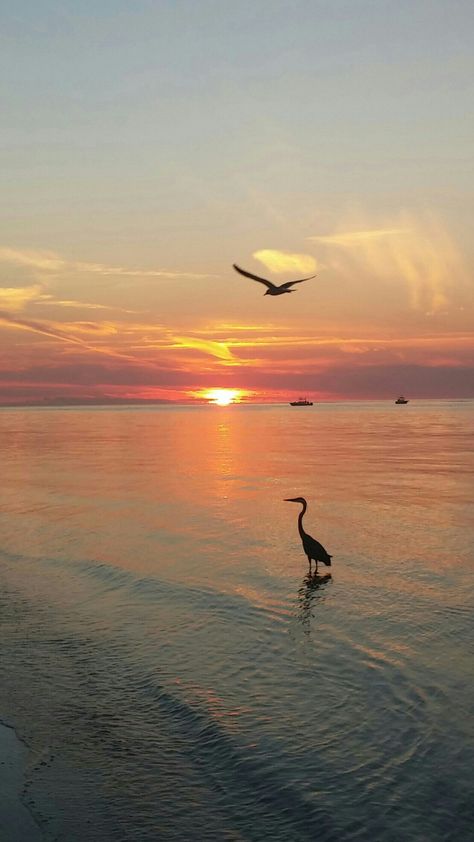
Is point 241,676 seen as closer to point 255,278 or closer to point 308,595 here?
point 308,595

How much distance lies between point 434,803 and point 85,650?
672 cm

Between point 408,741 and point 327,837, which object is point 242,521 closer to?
point 408,741

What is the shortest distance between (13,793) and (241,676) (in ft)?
13.9

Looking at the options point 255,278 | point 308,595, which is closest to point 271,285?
point 255,278

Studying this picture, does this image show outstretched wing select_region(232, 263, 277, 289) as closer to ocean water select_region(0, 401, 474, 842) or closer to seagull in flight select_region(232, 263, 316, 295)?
seagull in flight select_region(232, 263, 316, 295)

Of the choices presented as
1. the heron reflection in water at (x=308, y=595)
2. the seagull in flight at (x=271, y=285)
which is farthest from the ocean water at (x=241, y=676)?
the seagull in flight at (x=271, y=285)

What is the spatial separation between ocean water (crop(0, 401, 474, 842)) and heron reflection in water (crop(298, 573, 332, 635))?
7 centimetres

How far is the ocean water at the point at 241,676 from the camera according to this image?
7.69 meters

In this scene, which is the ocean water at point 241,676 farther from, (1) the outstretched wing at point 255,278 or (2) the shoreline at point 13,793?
(1) the outstretched wing at point 255,278

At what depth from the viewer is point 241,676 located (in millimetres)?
11219

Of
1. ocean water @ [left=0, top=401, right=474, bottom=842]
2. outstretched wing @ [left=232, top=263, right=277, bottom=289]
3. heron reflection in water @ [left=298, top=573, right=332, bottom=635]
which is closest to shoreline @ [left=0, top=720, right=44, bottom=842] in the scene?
ocean water @ [left=0, top=401, right=474, bottom=842]

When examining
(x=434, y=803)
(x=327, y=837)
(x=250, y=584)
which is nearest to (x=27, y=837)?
(x=327, y=837)

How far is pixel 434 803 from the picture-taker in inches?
303

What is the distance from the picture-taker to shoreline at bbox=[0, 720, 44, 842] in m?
7.04
